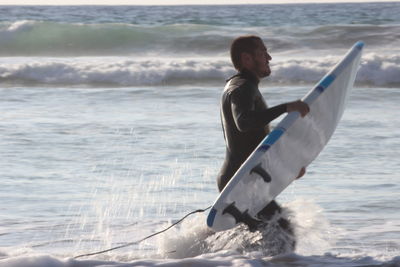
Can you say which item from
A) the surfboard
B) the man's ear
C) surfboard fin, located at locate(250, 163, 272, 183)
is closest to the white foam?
the surfboard

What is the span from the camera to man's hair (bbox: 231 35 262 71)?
4.55m

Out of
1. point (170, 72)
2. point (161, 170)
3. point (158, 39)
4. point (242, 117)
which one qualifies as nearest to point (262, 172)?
point (242, 117)

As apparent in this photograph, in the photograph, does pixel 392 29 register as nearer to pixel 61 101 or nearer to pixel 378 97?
pixel 378 97

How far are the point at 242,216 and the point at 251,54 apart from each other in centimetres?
81

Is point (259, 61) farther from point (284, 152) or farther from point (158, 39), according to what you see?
point (158, 39)

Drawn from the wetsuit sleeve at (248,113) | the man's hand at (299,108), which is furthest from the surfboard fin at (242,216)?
the man's hand at (299,108)

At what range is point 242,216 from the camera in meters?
4.44

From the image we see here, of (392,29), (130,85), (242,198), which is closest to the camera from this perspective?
(242,198)

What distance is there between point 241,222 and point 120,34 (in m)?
21.2

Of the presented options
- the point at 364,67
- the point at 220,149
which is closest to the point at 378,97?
the point at 364,67

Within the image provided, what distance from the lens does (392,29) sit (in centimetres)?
2455

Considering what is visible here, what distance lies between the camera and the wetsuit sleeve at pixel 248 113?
14.2 feet

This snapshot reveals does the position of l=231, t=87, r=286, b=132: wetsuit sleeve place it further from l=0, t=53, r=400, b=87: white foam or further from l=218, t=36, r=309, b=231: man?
l=0, t=53, r=400, b=87: white foam

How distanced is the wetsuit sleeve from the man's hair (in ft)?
0.75
